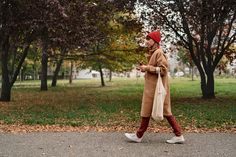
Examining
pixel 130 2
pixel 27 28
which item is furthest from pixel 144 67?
pixel 130 2

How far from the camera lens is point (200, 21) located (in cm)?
1568

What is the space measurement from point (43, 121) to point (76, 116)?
4.50 ft

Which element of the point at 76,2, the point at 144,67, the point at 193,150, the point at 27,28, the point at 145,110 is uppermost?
the point at 76,2

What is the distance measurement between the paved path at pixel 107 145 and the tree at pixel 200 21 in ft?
24.5

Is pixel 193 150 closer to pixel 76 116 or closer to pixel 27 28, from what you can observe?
pixel 76 116

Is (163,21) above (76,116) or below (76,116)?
above

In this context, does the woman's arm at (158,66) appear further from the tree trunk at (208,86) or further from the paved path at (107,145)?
the tree trunk at (208,86)

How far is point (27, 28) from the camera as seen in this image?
14.5m

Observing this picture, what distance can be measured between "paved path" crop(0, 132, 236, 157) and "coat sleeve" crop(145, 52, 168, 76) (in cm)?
133

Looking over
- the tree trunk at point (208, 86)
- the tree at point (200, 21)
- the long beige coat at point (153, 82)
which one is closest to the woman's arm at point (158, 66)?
the long beige coat at point (153, 82)

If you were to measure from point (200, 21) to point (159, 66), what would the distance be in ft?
27.7

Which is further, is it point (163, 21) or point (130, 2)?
point (163, 21)

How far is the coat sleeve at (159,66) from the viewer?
25.2 feet

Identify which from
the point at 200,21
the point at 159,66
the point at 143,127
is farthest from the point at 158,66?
the point at 200,21
